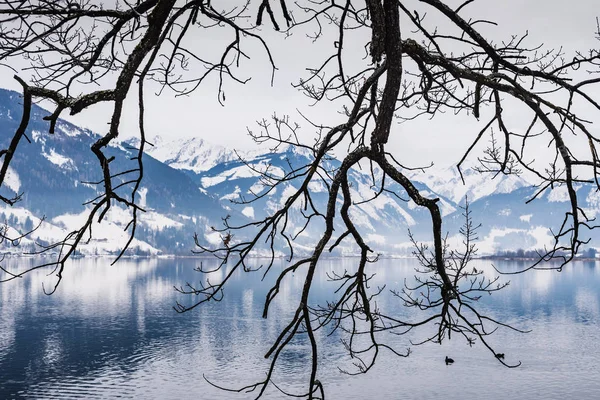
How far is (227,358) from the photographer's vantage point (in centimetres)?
7881

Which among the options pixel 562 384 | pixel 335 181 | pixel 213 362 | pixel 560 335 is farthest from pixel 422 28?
pixel 560 335

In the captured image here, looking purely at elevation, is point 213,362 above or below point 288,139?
below

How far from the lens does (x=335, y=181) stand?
5023 mm

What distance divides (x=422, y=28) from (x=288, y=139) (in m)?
1.72

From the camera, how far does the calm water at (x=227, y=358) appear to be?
62875 millimetres

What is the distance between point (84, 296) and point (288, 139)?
160 m

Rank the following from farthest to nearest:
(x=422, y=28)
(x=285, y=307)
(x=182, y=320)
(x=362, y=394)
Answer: (x=285, y=307), (x=182, y=320), (x=362, y=394), (x=422, y=28)

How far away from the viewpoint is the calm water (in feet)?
206

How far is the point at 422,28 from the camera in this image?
5.70m

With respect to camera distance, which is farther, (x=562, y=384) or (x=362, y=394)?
(x=562, y=384)

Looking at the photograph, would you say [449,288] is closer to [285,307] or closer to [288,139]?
[288,139]

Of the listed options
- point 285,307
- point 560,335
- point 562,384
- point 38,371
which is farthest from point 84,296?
point 562,384

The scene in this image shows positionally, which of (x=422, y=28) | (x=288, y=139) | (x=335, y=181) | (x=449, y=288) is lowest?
(x=449, y=288)

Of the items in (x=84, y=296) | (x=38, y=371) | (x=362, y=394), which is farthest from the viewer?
(x=84, y=296)
